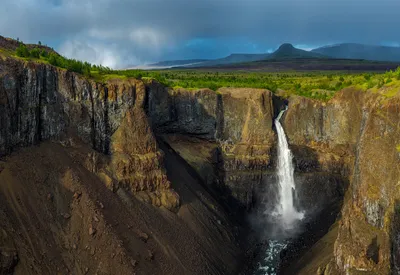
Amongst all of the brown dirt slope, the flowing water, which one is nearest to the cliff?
the brown dirt slope

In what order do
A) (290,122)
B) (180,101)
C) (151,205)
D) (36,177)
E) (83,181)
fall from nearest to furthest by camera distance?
(36,177)
(83,181)
(151,205)
(180,101)
(290,122)

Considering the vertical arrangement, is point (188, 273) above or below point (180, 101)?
below

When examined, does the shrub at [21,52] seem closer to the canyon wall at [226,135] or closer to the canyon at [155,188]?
the canyon at [155,188]

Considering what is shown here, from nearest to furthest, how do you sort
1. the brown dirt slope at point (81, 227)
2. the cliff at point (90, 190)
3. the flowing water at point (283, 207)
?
1. the brown dirt slope at point (81, 227)
2. the cliff at point (90, 190)
3. the flowing water at point (283, 207)

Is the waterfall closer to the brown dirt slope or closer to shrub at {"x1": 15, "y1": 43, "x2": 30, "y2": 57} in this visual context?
the brown dirt slope

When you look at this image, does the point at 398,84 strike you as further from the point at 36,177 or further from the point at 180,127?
the point at 36,177

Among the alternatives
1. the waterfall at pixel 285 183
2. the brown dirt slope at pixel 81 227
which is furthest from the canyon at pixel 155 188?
the waterfall at pixel 285 183

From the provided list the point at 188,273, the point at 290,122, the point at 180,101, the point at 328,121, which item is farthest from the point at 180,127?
the point at 188,273
